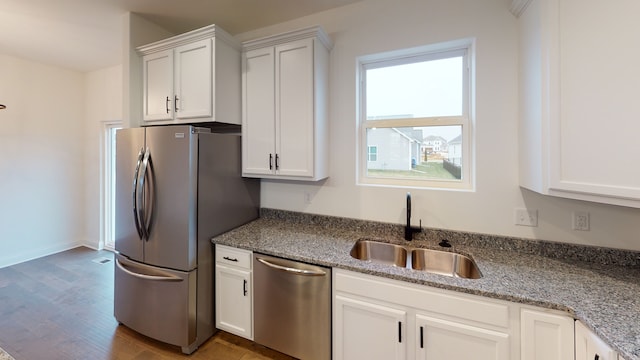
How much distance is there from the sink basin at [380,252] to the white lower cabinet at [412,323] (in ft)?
1.25

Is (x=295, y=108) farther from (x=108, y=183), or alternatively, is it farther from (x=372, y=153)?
(x=108, y=183)

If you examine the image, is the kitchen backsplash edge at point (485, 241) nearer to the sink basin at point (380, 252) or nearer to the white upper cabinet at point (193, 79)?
the sink basin at point (380, 252)

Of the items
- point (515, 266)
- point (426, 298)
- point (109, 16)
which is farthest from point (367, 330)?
point (109, 16)

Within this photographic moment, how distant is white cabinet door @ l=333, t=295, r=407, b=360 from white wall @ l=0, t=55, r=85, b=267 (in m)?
4.43

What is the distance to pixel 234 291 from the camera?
A: 1898 millimetres

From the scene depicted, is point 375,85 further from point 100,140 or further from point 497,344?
point 100,140

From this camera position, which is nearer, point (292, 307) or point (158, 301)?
point (292, 307)

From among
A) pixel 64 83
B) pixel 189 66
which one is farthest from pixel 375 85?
pixel 64 83

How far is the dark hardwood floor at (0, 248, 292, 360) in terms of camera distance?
188 centimetres

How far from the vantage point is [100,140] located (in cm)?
382

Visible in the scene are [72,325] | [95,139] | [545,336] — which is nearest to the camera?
[545,336]

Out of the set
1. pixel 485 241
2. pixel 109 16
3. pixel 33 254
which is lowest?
pixel 33 254

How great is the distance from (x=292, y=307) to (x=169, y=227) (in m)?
1.05

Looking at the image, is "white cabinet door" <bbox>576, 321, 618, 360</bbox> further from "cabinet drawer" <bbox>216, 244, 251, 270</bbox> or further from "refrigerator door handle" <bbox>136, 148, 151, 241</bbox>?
"refrigerator door handle" <bbox>136, 148, 151, 241</bbox>
